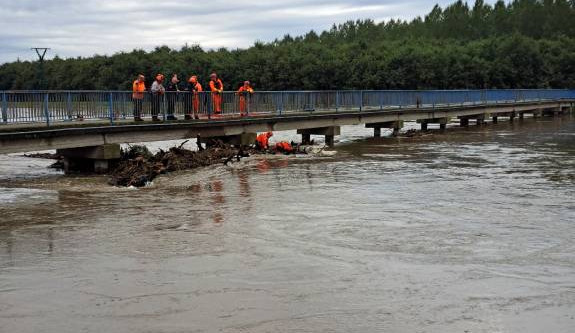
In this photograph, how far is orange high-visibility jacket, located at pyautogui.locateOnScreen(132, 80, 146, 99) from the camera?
18781mm

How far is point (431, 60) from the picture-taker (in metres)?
76.4

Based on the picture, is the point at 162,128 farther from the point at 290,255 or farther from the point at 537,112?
the point at 537,112

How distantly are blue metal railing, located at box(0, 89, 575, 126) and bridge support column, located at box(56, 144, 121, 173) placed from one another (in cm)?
93

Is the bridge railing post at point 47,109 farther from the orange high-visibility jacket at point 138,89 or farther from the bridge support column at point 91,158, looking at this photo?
the orange high-visibility jacket at point 138,89

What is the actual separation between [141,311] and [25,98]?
11.0 m

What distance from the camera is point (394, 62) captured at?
7812cm

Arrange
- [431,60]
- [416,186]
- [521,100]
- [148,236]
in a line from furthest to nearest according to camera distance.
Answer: [431,60] < [521,100] < [416,186] < [148,236]

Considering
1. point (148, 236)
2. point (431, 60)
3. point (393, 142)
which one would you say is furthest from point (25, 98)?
point (431, 60)

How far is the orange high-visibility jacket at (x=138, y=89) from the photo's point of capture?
739 inches

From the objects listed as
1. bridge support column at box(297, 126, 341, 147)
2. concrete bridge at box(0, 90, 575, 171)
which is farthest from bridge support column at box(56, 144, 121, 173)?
bridge support column at box(297, 126, 341, 147)

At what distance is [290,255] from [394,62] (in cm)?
7192

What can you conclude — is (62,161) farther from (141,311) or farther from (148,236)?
(141,311)

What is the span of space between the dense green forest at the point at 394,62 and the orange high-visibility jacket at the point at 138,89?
196 ft

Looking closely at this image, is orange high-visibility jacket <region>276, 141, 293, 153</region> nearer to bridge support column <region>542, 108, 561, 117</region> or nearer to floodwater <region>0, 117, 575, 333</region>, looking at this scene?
floodwater <region>0, 117, 575, 333</region>
